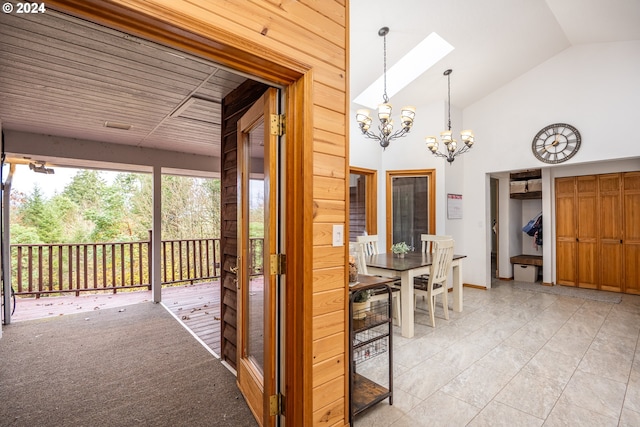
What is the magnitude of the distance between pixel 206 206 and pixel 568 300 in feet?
26.3

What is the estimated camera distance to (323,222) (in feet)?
5.54

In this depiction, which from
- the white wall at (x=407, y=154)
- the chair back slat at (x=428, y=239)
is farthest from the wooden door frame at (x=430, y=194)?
the chair back slat at (x=428, y=239)

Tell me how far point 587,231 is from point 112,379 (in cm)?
734

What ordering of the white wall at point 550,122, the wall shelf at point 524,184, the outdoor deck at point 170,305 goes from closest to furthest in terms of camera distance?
the outdoor deck at point 170,305 < the white wall at point 550,122 < the wall shelf at point 524,184

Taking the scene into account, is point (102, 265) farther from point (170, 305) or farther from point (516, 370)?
point (516, 370)

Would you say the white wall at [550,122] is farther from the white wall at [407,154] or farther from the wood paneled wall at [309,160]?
the wood paneled wall at [309,160]

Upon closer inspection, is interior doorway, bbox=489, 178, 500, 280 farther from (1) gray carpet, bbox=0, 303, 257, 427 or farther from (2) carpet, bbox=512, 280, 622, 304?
(1) gray carpet, bbox=0, 303, 257, 427

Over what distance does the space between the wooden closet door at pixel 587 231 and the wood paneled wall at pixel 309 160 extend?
600cm

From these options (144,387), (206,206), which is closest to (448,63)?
(144,387)

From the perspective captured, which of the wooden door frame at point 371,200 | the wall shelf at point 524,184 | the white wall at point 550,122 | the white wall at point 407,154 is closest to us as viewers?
the white wall at point 550,122

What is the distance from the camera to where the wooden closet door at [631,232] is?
5.09 meters

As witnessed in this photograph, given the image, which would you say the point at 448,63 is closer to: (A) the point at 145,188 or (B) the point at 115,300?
(B) the point at 115,300

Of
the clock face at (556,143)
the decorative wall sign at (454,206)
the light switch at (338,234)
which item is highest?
the clock face at (556,143)

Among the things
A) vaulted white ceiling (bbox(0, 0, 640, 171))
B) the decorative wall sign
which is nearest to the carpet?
the decorative wall sign
